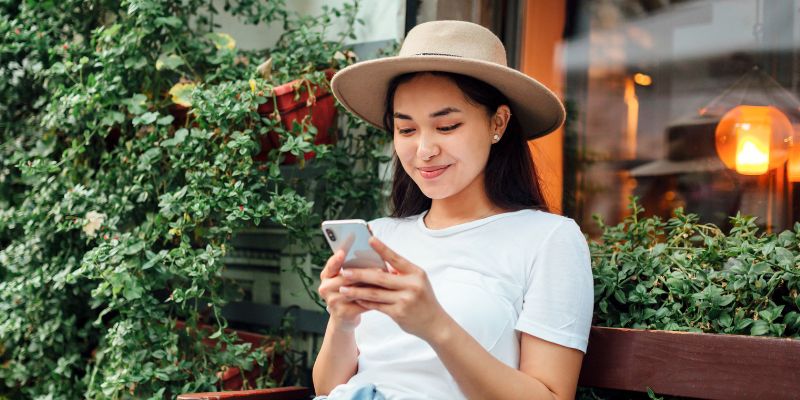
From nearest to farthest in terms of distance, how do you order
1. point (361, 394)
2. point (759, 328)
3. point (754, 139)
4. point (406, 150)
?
point (759, 328), point (361, 394), point (406, 150), point (754, 139)

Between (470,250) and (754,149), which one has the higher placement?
(754,149)

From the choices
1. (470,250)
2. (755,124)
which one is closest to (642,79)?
(755,124)

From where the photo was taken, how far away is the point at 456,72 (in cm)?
208

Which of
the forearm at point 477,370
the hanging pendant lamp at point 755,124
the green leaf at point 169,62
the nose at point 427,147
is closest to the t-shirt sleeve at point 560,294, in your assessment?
the forearm at point 477,370

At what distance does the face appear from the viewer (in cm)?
206

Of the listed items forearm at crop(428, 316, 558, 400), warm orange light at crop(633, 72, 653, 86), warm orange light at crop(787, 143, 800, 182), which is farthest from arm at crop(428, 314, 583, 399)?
warm orange light at crop(633, 72, 653, 86)

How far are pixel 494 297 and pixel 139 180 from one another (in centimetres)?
143

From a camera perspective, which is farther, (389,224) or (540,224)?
(389,224)

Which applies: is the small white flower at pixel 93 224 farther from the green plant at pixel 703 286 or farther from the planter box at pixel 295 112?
the green plant at pixel 703 286

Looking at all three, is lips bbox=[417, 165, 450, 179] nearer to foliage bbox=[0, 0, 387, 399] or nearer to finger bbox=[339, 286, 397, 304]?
finger bbox=[339, 286, 397, 304]

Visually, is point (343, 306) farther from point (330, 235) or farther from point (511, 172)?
point (511, 172)

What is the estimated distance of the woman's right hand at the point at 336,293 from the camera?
5.53 feet

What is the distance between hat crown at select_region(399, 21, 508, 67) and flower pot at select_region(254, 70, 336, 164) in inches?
28.0

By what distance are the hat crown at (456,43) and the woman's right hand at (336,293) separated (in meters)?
0.65
